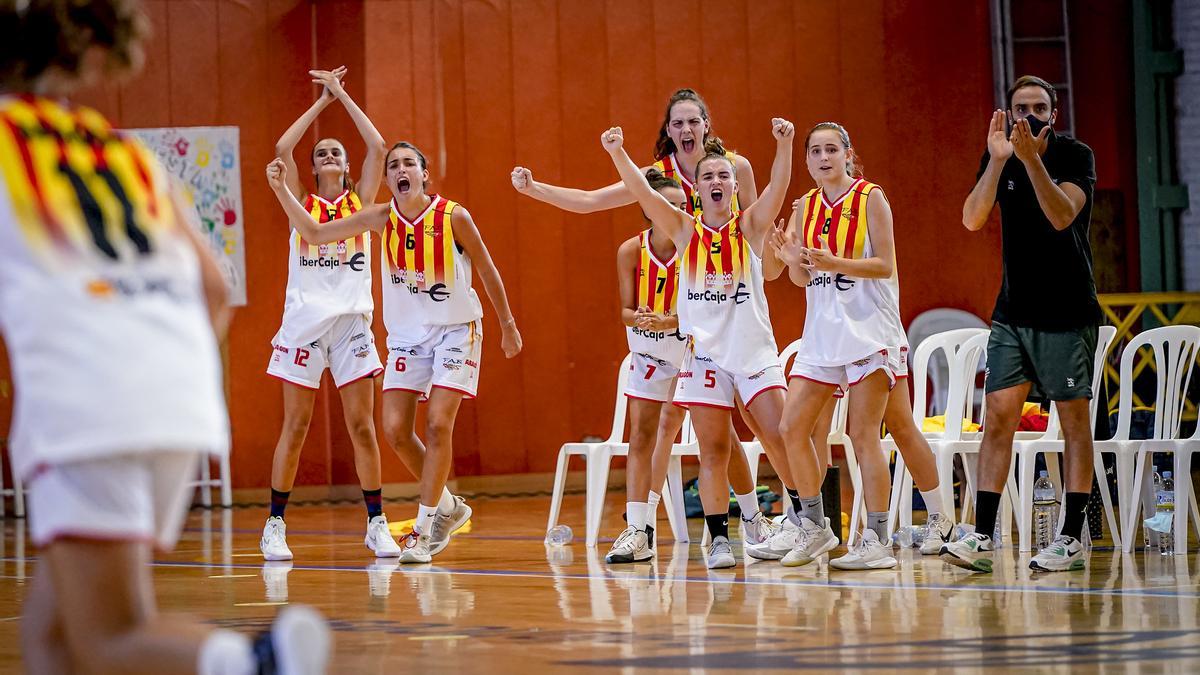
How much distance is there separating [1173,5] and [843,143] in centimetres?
633

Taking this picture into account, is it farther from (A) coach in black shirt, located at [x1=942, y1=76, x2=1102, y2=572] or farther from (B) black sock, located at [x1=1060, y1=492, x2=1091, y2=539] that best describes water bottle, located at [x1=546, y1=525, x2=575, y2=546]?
(B) black sock, located at [x1=1060, y1=492, x2=1091, y2=539]

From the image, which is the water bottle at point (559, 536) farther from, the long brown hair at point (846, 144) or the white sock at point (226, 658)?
the white sock at point (226, 658)

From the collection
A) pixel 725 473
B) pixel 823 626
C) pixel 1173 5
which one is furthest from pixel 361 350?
pixel 1173 5

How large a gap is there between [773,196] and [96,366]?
407 centimetres

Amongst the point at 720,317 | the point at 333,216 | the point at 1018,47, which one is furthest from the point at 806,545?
the point at 1018,47

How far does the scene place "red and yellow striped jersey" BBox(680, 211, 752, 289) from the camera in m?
6.12

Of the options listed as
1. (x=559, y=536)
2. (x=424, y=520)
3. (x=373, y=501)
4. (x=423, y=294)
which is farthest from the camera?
(x=559, y=536)

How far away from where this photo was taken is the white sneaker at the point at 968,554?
17.6 ft

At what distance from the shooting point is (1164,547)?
631cm

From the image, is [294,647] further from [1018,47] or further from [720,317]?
[1018,47]

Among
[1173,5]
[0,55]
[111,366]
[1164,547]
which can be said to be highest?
[1173,5]

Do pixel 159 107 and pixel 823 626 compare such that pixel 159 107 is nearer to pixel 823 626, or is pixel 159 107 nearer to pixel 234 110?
pixel 234 110

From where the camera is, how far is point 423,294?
6.74 m

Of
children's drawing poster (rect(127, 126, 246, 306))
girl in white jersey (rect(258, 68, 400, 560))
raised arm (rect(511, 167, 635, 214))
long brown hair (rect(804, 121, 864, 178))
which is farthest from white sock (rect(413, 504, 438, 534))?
children's drawing poster (rect(127, 126, 246, 306))
